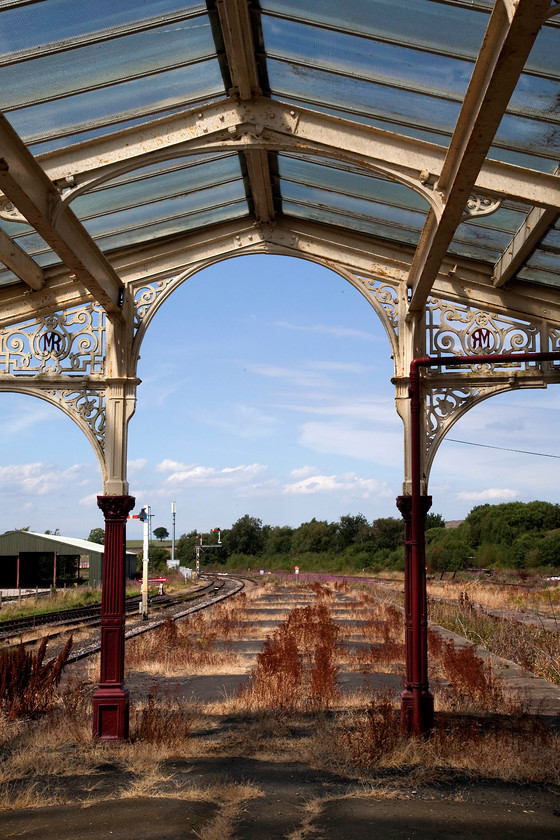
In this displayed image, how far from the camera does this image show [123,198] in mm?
9273

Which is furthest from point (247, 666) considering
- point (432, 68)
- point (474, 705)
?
point (432, 68)

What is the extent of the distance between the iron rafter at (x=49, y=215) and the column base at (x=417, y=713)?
5225 millimetres

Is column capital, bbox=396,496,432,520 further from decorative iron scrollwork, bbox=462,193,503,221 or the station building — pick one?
the station building

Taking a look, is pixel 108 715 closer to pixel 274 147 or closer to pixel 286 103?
pixel 274 147

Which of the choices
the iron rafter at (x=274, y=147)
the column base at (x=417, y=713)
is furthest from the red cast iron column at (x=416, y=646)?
the iron rafter at (x=274, y=147)

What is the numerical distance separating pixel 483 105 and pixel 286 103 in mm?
2798

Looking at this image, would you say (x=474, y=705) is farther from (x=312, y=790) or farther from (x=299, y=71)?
(x=299, y=71)

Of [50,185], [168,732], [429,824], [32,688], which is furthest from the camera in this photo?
[32,688]

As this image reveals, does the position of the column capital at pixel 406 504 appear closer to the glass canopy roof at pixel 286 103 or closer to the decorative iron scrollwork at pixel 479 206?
the glass canopy roof at pixel 286 103

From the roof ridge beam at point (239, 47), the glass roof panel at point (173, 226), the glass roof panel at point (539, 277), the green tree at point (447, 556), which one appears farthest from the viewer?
the green tree at point (447, 556)

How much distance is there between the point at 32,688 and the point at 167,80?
6.90 m

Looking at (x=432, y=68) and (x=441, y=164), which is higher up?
(x=432, y=68)

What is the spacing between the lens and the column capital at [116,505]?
936 cm

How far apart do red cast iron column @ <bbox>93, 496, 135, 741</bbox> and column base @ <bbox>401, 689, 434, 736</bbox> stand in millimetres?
2894
